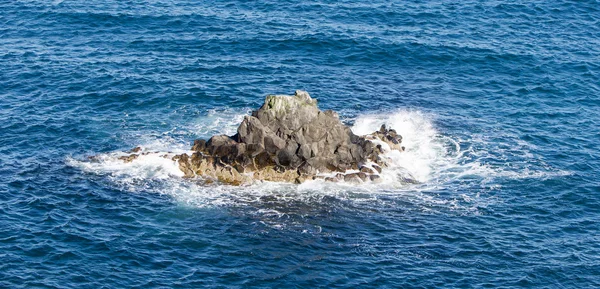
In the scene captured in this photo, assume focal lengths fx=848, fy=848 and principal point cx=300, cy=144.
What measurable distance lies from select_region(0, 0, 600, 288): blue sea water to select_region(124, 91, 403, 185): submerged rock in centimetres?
245

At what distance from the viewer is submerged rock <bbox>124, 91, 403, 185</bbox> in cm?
9812

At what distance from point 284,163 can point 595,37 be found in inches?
2795

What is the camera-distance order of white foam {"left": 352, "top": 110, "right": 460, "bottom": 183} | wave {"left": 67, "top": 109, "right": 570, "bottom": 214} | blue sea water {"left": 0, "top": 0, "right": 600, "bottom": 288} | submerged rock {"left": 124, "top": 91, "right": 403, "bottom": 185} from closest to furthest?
blue sea water {"left": 0, "top": 0, "right": 600, "bottom": 288} < wave {"left": 67, "top": 109, "right": 570, "bottom": 214} < submerged rock {"left": 124, "top": 91, "right": 403, "bottom": 185} < white foam {"left": 352, "top": 110, "right": 460, "bottom": 183}

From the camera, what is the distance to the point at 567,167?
102750 millimetres

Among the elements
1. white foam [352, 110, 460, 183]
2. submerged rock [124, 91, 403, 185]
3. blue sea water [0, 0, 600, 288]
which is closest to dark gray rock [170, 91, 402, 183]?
submerged rock [124, 91, 403, 185]

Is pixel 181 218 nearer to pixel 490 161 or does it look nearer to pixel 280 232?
pixel 280 232

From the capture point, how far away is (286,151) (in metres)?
98.1

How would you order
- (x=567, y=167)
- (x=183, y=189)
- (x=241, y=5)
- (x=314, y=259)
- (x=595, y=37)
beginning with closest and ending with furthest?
(x=314, y=259) → (x=183, y=189) → (x=567, y=167) → (x=595, y=37) → (x=241, y=5)

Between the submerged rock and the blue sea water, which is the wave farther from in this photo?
the submerged rock

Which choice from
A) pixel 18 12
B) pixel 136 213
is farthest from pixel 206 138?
pixel 18 12

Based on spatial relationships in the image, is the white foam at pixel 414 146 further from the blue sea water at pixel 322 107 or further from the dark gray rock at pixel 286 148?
the dark gray rock at pixel 286 148

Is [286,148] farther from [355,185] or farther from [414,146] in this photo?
[414,146]

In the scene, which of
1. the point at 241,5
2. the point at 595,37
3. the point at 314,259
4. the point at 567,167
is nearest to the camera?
the point at 314,259

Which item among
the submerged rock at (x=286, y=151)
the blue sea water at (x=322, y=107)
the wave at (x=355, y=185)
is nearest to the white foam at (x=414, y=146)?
the wave at (x=355, y=185)
